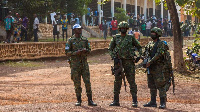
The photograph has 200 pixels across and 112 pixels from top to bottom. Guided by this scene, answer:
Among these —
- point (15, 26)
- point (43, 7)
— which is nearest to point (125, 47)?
point (15, 26)

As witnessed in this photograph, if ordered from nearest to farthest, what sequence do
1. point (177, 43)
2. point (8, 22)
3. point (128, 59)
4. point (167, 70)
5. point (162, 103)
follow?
point (162, 103) < point (128, 59) < point (167, 70) < point (177, 43) < point (8, 22)

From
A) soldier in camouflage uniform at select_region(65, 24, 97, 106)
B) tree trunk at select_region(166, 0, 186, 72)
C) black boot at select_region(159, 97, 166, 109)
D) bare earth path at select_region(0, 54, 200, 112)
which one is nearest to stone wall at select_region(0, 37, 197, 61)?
bare earth path at select_region(0, 54, 200, 112)

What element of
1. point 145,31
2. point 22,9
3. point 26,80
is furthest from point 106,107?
point 145,31

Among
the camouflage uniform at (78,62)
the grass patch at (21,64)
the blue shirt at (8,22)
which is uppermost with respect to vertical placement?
the blue shirt at (8,22)

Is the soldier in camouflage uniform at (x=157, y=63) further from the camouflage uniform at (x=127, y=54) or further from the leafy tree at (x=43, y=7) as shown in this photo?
the leafy tree at (x=43, y=7)

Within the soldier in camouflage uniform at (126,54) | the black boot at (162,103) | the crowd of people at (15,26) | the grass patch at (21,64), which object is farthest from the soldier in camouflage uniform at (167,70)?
the crowd of people at (15,26)

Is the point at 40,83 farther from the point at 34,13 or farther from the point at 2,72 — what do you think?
the point at 34,13

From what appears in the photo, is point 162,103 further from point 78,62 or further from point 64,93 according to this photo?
point 64,93

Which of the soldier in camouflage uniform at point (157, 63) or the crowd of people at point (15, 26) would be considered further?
the crowd of people at point (15, 26)

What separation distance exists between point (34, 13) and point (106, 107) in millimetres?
17666

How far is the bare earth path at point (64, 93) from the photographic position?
7.54m

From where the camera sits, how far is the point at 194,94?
10273 millimetres

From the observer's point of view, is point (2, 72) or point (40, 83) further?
point (2, 72)

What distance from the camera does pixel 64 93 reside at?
33.4ft
